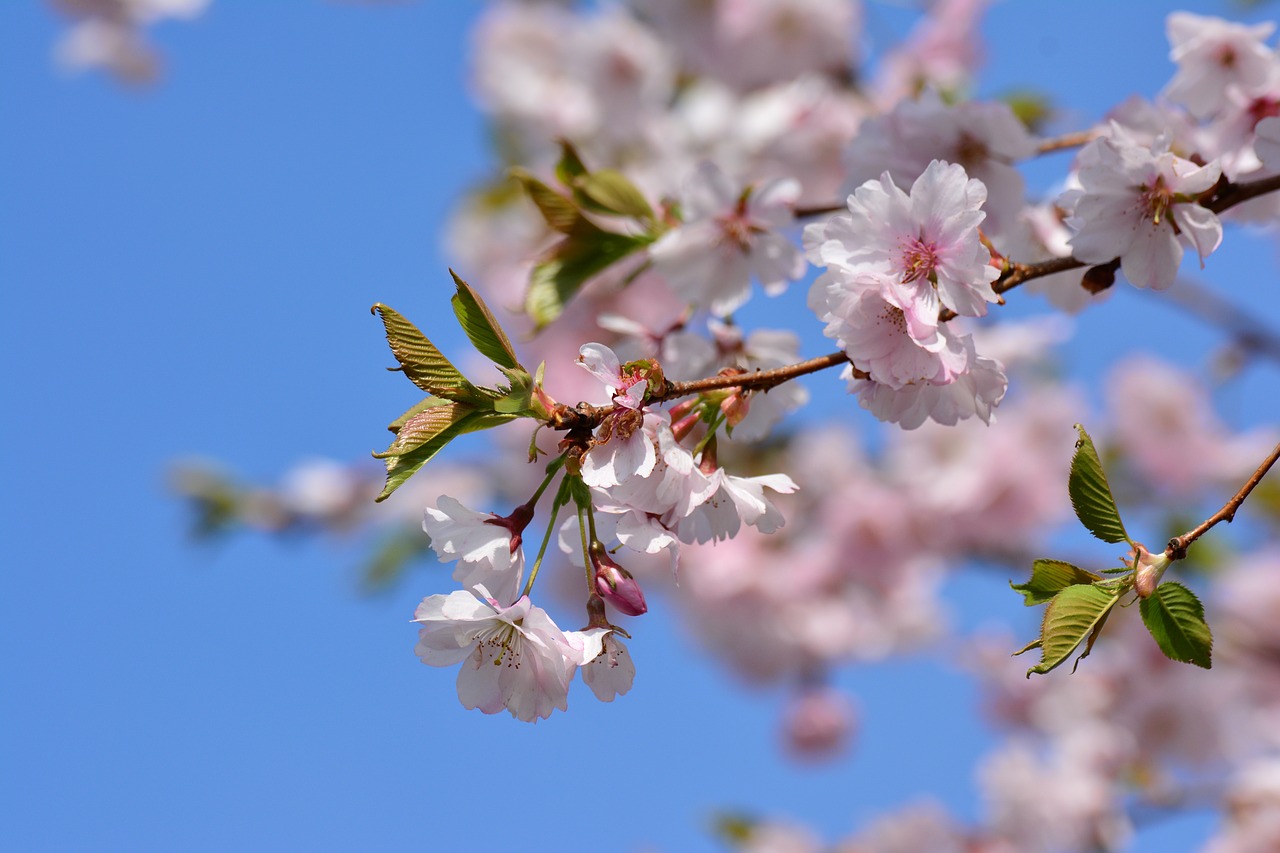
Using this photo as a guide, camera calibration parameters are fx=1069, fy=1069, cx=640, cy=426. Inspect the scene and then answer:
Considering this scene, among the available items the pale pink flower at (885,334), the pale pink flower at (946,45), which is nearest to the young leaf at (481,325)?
the pale pink flower at (885,334)

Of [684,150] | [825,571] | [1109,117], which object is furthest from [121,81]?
[1109,117]

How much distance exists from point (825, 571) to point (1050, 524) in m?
0.73

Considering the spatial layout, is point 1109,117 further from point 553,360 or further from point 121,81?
point 121,81

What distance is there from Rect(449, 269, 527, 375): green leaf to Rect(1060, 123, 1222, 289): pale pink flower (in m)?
0.46

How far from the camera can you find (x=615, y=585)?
72 cm

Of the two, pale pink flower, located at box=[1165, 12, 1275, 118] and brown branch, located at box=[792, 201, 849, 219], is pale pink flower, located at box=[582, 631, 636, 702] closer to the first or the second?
brown branch, located at box=[792, 201, 849, 219]

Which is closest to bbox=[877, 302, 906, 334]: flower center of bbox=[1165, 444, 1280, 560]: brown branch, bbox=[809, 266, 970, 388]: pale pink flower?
bbox=[809, 266, 970, 388]: pale pink flower

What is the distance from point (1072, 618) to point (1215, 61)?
2.07 feet

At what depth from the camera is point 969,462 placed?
332cm

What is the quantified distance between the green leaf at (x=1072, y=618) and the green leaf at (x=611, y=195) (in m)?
0.64

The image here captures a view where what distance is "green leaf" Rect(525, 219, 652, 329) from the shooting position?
1118mm

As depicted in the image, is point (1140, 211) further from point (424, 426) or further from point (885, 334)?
point (424, 426)

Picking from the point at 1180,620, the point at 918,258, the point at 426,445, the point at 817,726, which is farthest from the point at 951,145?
the point at 817,726

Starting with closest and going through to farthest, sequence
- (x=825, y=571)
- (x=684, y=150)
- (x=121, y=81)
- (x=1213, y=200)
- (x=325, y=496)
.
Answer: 1. (x=1213, y=200)
2. (x=684, y=150)
3. (x=825, y=571)
4. (x=121, y=81)
5. (x=325, y=496)
